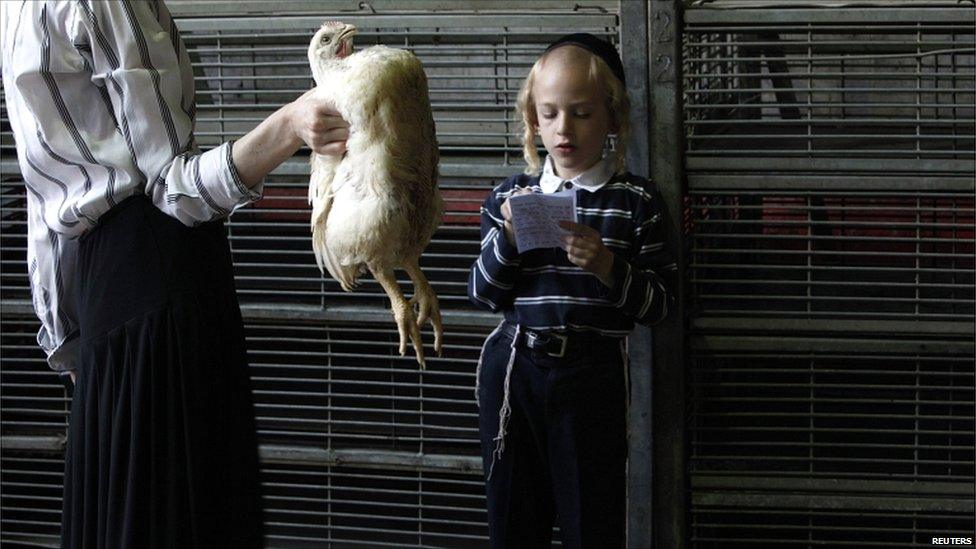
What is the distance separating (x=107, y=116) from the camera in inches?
63.6

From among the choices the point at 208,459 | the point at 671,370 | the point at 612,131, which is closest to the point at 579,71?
the point at 612,131

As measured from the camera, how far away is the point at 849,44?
253 centimetres

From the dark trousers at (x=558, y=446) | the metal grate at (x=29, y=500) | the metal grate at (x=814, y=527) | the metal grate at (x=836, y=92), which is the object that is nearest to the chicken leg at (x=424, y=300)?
the dark trousers at (x=558, y=446)

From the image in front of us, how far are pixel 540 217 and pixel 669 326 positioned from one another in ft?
2.16

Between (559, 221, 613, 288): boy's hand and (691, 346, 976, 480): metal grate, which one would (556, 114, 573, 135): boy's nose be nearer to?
(559, 221, 613, 288): boy's hand

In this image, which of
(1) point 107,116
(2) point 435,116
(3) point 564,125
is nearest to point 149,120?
(1) point 107,116

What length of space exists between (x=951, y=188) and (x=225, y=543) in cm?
194

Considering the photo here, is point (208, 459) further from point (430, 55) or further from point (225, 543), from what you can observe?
point (430, 55)

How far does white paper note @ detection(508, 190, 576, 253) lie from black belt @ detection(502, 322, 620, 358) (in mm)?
225

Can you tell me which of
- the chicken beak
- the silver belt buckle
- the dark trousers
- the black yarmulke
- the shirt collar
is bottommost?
the dark trousers

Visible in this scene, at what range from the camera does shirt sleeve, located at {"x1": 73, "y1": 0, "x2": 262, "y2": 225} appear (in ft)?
5.13

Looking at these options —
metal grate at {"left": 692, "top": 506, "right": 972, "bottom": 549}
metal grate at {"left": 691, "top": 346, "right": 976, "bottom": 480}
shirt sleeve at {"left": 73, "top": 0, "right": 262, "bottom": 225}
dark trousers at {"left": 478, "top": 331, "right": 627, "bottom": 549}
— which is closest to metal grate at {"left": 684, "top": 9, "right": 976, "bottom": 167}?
metal grate at {"left": 691, "top": 346, "right": 976, "bottom": 480}

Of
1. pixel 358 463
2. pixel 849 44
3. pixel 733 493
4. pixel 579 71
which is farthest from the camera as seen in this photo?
pixel 358 463

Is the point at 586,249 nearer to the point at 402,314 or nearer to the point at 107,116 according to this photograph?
the point at 402,314
